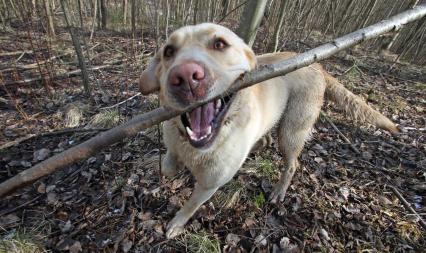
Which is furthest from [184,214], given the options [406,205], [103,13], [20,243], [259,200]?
[103,13]

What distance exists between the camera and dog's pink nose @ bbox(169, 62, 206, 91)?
5.56ft

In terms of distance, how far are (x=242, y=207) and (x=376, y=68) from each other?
7739mm

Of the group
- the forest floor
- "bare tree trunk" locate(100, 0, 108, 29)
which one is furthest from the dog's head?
"bare tree trunk" locate(100, 0, 108, 29)

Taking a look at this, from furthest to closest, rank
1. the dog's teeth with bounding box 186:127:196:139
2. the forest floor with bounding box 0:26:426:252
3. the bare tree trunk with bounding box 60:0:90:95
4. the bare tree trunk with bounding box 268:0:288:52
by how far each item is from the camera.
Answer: the bare tree trunk with bounding box 268:0:288:52 → the bare tree trunk with bounding box 60:0:90:95 → the forest floor with bounding box 0:26:426:252 → the dog's teeth with bounding box 186:127:196:139

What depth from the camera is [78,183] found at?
3258mm

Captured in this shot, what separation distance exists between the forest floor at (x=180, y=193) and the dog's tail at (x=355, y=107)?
0.89 metres

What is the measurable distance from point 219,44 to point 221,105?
47cm

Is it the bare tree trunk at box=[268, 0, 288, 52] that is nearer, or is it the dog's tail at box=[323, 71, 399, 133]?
the dog's tail at box=[323, 71, 399, 133]

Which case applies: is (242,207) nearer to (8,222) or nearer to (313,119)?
(313,119)

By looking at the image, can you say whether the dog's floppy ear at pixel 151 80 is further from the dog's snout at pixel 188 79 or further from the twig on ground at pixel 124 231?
the twig on ground at pixel 124 231

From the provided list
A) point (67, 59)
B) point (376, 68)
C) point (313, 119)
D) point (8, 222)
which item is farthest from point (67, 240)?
point (376, 68)

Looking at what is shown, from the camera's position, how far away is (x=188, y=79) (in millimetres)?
1699

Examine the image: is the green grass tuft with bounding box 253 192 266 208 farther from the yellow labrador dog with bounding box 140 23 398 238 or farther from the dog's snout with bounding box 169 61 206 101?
the dog's snout with bounding box 169 61 206 101

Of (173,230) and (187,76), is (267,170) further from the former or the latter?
(187,76)
